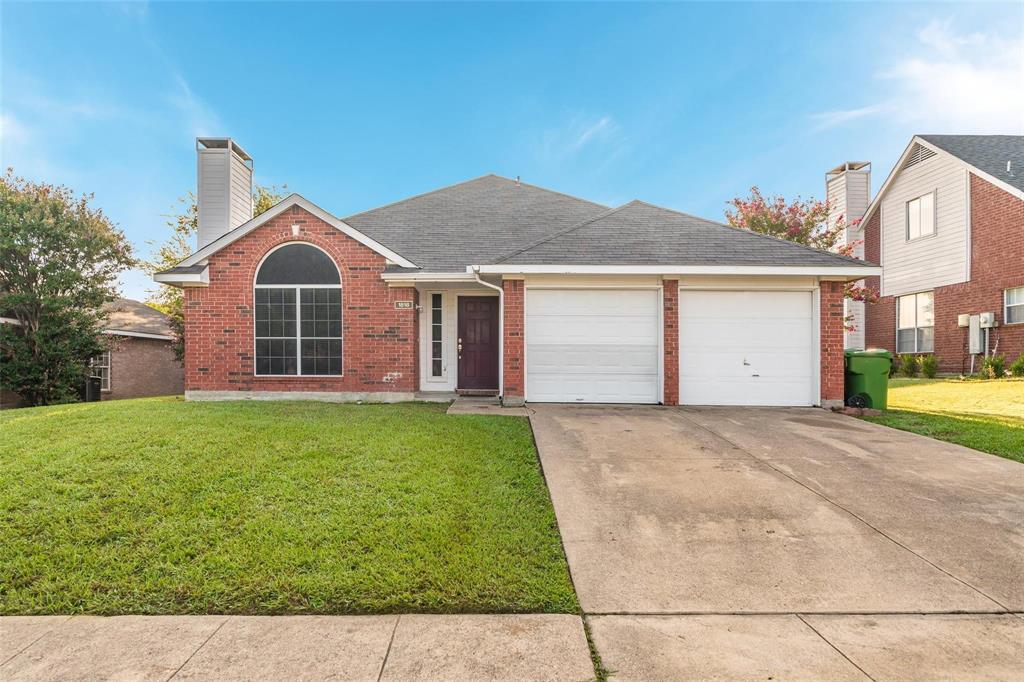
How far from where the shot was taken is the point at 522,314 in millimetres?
9305

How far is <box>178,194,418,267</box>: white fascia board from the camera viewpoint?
981 centimetres

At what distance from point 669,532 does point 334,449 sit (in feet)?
12.3

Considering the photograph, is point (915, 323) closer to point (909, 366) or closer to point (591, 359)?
point (909, 366)

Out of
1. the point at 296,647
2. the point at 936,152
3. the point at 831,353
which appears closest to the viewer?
the point at 296,647

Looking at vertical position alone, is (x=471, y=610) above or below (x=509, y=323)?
below

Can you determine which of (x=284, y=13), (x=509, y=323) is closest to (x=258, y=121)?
(x=284, y=13)

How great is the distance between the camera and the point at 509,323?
9.30 meters

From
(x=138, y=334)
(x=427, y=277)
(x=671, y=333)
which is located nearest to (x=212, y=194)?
(x=427, y=277)

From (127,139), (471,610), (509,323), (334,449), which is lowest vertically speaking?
(471,610)

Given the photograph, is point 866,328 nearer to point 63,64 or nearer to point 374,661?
point 374,661

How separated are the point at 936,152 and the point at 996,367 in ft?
24.0

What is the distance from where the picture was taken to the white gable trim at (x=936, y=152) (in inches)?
519

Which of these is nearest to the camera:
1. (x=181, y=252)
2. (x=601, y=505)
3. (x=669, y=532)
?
(x=669, y=532)

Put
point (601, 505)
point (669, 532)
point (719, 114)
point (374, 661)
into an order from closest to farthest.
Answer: point (374, 661), point (669, 532), point (601, 505), point (719, 114)
